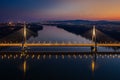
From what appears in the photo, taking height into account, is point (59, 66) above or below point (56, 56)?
below

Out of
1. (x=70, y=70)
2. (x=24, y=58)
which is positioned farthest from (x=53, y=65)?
(x=24, y=58)

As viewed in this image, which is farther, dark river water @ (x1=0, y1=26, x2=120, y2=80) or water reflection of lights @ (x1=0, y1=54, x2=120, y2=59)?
water reflection of lights @ (x1=0, y1=54, x2=120, y2=59)

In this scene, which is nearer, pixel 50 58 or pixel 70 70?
pixel 70 70

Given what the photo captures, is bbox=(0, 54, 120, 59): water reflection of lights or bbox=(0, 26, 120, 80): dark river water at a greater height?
bbox=(0, 54, 120, 59): water reflection of lights

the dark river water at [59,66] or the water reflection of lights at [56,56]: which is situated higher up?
the water reflection of lights at [56,56]

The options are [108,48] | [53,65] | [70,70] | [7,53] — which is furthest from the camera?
[108,48]

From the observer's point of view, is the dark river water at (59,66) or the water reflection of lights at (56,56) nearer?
the dark river water at (59,66)

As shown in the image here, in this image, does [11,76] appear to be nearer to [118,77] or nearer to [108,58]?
[118,77]

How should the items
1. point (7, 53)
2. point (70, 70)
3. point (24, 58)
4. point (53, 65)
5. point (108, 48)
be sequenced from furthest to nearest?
1. point (108, 48)
2. point (7, 53)
3. point (24, 58)
4. point (53, 65)
5. point (70, 70)

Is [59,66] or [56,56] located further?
[56,56]

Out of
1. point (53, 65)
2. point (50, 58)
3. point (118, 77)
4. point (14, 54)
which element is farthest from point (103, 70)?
point (14, 54)
